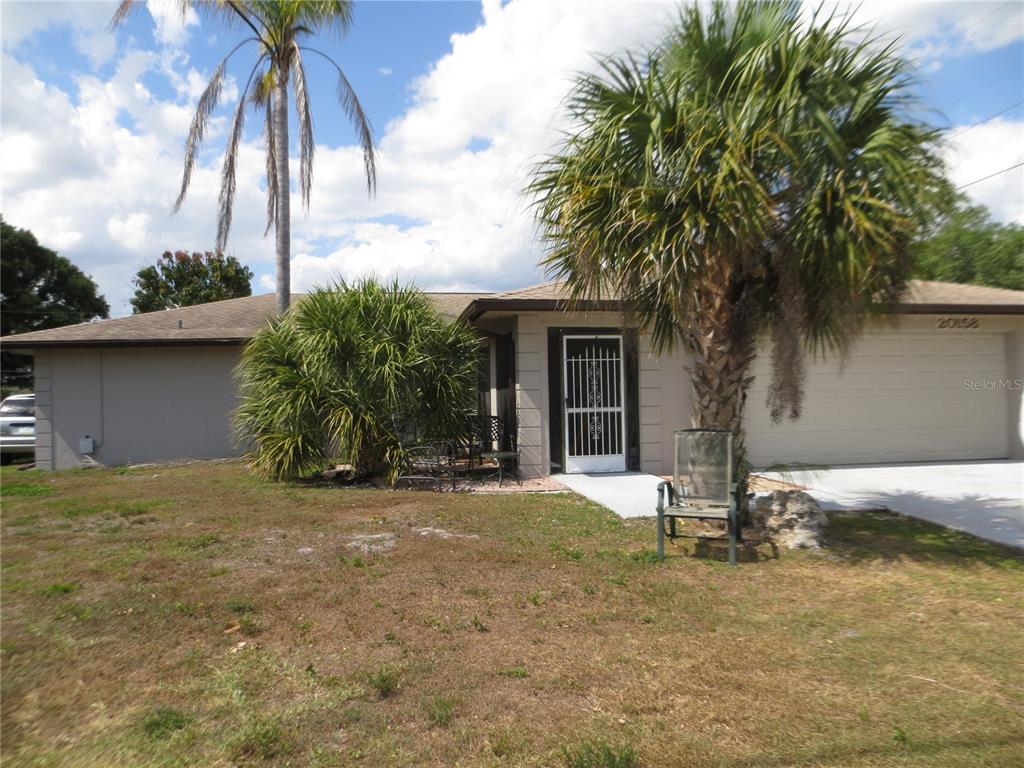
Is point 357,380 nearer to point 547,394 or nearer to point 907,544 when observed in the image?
point 547,394

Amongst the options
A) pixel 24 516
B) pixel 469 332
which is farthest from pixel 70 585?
pixel 469 332

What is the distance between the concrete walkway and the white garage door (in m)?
3.08

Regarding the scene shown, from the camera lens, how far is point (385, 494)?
414 inches

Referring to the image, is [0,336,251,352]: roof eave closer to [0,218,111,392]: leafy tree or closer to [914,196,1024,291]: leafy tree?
[0,218,111,392]: leafy tree

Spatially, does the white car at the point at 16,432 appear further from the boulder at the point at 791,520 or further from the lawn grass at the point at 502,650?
the boulder at the point at 791,520

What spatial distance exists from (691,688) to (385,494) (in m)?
7.14

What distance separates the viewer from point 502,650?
456cm

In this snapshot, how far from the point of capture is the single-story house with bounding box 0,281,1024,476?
40.1 feet

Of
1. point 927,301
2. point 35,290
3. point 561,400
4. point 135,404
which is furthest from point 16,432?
point 35,290

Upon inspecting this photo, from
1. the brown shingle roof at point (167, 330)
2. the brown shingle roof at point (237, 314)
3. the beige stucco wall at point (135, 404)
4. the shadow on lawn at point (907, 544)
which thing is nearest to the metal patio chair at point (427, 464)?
the brown shingle roof at point (237, 314)

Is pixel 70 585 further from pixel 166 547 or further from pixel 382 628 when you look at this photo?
pixel 382 628

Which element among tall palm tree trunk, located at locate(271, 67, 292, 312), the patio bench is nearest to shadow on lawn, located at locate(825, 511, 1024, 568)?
the patio bench

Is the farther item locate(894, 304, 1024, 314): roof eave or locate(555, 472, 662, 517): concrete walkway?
locate(894, 304, 1024, 314): roof eave

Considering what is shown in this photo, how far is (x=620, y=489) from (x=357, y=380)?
4.48m
